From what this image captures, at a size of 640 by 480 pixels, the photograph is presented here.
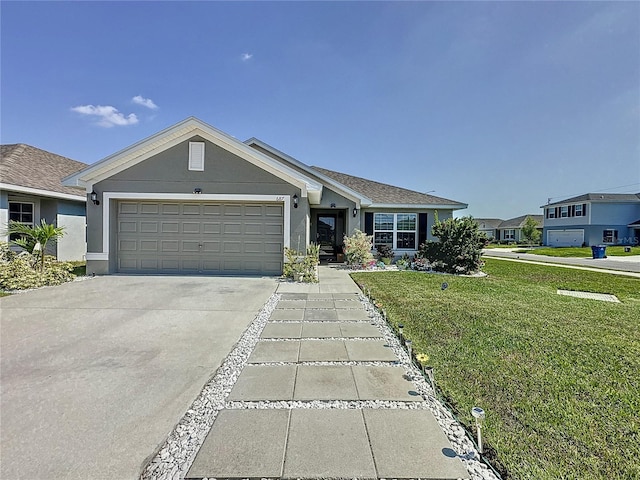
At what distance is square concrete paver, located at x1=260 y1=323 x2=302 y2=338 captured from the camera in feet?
16.4

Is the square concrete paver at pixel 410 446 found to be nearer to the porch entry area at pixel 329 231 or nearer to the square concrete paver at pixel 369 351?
the square concrete paver at pixel 369 351

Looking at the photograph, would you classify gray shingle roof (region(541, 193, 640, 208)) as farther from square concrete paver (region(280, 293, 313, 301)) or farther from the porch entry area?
square concrete paver (region(280, 293, 313, 301))

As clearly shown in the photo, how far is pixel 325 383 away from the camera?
11.0 feet

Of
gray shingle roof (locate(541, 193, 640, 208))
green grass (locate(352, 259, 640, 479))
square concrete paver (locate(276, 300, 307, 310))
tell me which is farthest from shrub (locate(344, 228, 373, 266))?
gray shingle roof (locate(541, 193, 640, 208))

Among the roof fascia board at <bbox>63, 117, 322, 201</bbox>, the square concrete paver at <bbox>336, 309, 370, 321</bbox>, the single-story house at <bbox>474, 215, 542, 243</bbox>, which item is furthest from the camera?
the single-story house at <bbox>474, 215, 542, 243</bbox>

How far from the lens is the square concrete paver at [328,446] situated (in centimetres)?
209

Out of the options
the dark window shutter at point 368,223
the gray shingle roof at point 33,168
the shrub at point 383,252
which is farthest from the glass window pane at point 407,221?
the gray shingle roof at point 33,168

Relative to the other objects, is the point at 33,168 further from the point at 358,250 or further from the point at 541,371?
the point at 541,371

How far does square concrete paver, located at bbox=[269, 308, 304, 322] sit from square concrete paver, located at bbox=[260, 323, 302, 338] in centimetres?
38

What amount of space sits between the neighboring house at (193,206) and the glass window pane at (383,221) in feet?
19.7

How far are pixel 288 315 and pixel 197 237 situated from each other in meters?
6.01

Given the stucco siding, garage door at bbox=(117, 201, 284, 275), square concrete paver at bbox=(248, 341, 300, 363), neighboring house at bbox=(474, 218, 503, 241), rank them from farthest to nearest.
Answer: neighboring house at bbox=(474, 218, 503, 241), the stucco siding, garage door at bbox=(117, 201, 284, 275), square concrete paver at bbox=(248, 341, 300, 363)

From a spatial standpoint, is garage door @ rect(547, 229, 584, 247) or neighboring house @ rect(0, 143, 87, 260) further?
garage door @ rect(547, 229, 584, 247)

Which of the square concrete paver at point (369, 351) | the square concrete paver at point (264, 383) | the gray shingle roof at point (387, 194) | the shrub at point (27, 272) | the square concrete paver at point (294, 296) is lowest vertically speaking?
the square concrete paver at point (264, 383)
